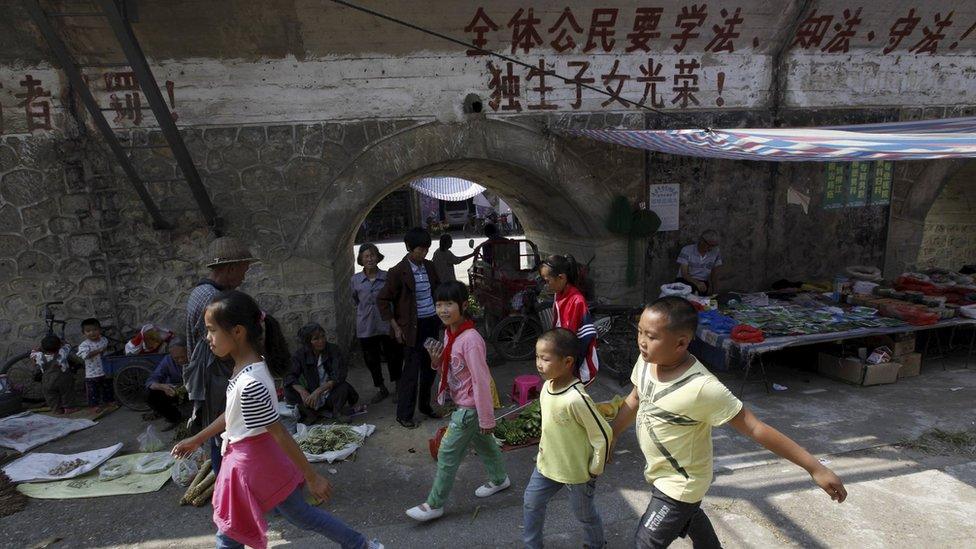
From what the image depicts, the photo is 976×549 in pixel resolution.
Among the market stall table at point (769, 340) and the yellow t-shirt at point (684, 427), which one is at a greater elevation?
the yellow t-shirt at point (684, 427)

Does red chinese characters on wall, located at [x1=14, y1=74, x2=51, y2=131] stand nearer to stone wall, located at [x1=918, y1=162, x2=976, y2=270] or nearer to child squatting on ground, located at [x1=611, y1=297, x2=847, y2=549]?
child squatting on ground, located at [x1=611, y1=297, x2=847, y2=549]

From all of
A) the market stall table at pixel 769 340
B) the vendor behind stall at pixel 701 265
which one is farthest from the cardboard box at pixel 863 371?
the vendor behind stall at pixel 701 265

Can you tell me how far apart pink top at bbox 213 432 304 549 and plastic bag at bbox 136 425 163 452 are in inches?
101

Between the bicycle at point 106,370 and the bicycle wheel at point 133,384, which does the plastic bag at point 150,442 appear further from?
the bicycle wheel at point 133,384

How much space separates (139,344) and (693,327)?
5.40 meters

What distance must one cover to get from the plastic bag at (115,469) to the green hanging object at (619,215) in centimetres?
562

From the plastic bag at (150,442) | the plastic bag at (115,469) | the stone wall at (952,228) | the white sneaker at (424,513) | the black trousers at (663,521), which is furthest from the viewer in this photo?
the stone wall at (952,228)

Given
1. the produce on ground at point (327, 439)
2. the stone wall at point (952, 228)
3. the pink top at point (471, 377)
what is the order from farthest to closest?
the stone wall at point (952, 228)
the produce on ground at point (327, 439)
the pink top at point (471, 377)

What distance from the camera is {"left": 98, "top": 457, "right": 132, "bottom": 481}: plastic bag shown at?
13.9 ft

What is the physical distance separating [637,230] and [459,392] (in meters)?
4.41

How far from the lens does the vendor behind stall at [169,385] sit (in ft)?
16.1

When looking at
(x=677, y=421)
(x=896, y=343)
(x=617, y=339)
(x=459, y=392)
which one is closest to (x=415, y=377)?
(x=459, y=392)

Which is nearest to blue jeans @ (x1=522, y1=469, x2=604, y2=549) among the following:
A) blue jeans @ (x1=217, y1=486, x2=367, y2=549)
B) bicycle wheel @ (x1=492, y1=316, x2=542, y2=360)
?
blue jeans @ (x1=217, y1=486, x2=367, y2=549)

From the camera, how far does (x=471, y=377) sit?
3.44 m
